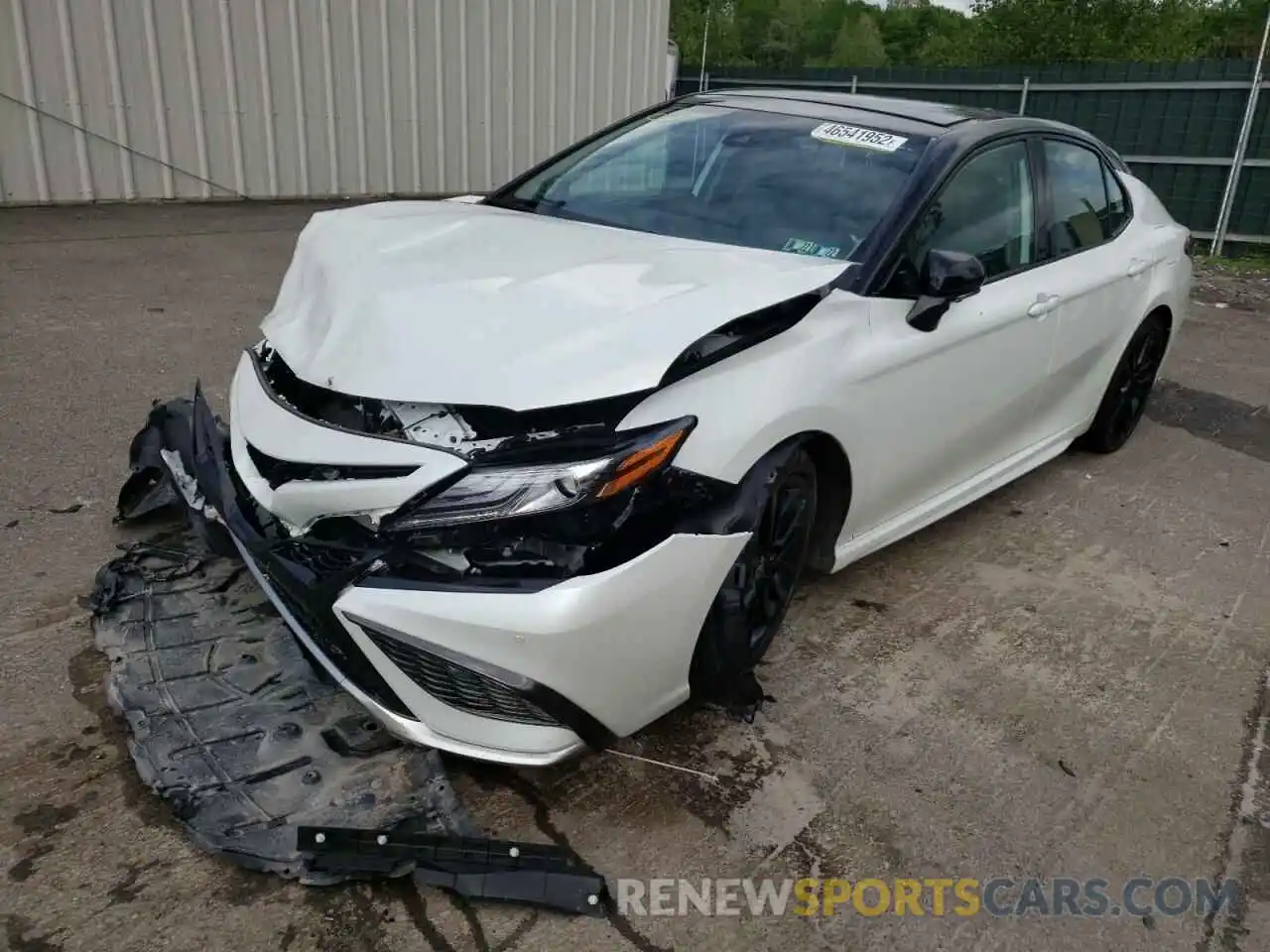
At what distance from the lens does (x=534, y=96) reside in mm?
11312

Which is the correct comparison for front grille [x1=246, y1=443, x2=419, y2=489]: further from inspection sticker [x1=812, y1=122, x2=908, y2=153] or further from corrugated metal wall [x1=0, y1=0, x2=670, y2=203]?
corrugated metal wall [x1=0, y1=0, x2=670, y2=203]

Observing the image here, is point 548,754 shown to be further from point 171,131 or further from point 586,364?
point 171,131

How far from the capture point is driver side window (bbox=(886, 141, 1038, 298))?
3.14 metres

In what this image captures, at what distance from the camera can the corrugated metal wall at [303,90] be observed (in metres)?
8.34

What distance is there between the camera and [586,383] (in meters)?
2.23

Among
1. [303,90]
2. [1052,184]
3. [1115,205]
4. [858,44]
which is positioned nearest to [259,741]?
[1052,184]

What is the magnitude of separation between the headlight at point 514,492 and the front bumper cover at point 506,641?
0.14 m

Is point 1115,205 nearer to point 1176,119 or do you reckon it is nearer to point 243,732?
point 243,732

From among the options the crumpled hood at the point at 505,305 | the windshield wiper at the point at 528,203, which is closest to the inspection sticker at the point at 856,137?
the crumpled hood at the point at 505,305

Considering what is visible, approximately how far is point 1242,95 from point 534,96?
7964 millimetres

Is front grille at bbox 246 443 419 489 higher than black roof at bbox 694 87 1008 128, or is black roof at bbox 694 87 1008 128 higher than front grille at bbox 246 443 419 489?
black roof at bbox 694 87 1008 128

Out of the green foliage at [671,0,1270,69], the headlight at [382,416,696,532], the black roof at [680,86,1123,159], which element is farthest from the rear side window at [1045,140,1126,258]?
the green foliage at [671,0,1270,69]

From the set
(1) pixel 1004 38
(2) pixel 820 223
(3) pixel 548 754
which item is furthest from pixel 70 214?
(1) pixel 1004 38

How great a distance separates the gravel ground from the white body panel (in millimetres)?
305
